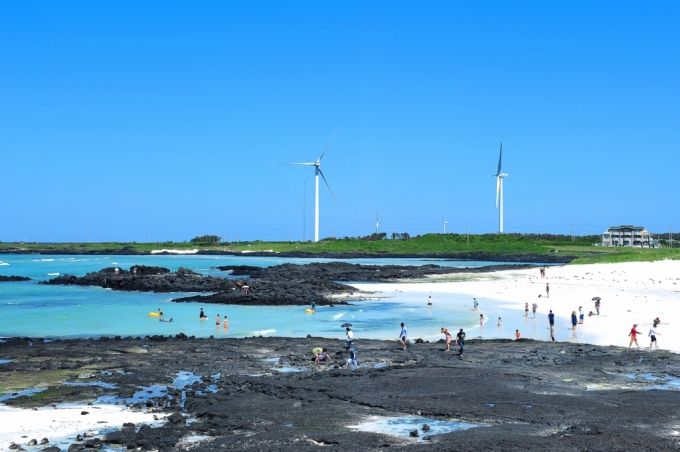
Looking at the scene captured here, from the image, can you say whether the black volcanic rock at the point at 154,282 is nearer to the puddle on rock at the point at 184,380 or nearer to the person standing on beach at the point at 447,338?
the person standing on beach at the point at 447,338

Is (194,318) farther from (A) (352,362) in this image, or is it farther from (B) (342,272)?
(B) (342,272)

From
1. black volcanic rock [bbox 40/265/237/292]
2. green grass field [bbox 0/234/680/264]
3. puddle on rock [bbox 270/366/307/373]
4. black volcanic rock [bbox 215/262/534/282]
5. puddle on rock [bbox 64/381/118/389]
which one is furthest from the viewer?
green grass field [bbox 0/234/680/264]

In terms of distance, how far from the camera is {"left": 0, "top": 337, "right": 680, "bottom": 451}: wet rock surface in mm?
16453

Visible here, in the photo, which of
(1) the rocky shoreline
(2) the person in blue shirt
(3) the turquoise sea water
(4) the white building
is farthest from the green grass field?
(2) the person in blue shirt

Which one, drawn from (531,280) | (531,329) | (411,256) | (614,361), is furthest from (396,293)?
(411,256)

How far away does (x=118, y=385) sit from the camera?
23.1 meters

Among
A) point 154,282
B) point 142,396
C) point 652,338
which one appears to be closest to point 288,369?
point 142,396

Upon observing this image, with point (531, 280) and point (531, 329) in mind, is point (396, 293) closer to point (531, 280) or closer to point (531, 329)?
point (531, 280)

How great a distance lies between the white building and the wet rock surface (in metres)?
148

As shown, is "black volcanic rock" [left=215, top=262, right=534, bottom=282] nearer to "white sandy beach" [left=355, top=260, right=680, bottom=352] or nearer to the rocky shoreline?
the rocky shoreline

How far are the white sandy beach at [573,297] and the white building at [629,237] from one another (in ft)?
301

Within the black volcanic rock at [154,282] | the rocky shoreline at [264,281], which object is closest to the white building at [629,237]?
the rocky shoreline at [264,281]

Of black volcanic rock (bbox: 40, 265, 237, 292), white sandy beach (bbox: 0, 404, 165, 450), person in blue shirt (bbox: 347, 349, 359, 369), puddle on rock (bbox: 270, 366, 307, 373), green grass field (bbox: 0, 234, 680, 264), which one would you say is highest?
green grass field (bbox: 0, 234, 680, 264)

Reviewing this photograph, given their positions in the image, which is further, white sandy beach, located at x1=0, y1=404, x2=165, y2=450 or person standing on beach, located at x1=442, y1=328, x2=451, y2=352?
person standing on beach, located at x1=442, y1=328, x2=451, y2=352
